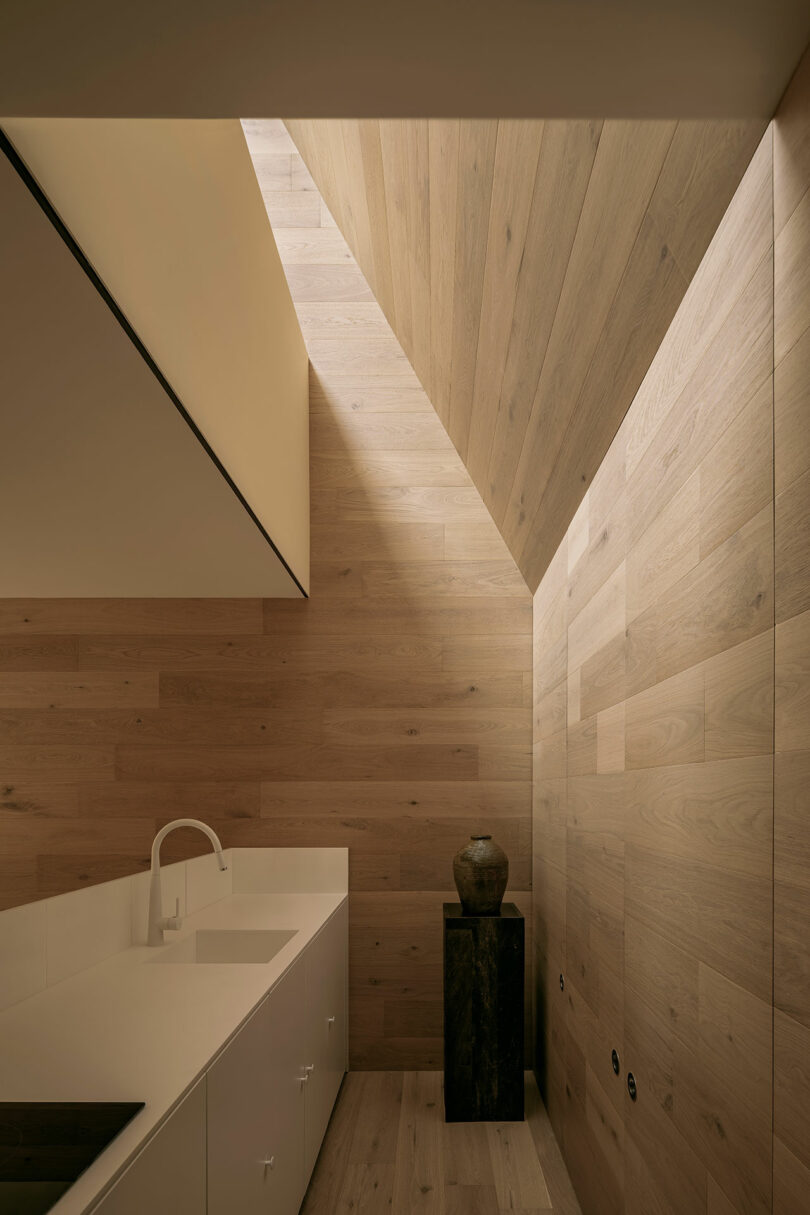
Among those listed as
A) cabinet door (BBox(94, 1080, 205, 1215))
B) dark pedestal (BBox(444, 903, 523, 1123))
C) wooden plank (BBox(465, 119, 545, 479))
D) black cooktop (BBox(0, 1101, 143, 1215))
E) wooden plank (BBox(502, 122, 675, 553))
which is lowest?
dark pedestal (BBox(444, 903, 523, 1123))

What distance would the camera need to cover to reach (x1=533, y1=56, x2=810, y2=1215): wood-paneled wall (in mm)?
1080

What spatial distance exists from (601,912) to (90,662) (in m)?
2.50

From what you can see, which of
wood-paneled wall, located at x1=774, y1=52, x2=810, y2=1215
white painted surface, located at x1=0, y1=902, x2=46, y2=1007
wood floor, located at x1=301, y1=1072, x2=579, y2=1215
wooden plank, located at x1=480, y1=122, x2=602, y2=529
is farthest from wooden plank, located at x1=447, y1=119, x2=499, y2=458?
wood floor, located at x1=301, y1=1072, x2=579, y2=1215

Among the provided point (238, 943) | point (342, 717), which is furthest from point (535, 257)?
point (342, 717)

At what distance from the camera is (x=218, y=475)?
2346 millimetres

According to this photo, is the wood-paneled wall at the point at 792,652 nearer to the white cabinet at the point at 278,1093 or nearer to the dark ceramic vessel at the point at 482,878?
the white cabinet at the point at 278,1093

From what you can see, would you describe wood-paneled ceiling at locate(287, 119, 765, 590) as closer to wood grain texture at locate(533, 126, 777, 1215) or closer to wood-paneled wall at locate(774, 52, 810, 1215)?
wood grain texture at locate(533, 126, 777, 1215)

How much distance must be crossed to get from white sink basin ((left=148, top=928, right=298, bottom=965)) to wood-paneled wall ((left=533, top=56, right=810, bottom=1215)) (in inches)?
40.0

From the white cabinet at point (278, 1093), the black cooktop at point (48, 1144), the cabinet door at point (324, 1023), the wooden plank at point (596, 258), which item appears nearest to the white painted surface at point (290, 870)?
the cabinet door at point (324, 1023)

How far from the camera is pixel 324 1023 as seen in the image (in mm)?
3184

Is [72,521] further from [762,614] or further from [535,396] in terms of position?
[762,614]

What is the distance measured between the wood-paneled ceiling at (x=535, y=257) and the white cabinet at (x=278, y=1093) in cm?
148

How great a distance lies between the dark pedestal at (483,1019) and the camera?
135 inches

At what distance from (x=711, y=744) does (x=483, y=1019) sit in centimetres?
240
